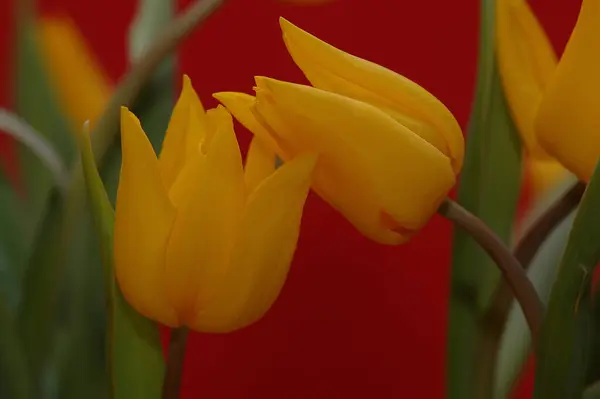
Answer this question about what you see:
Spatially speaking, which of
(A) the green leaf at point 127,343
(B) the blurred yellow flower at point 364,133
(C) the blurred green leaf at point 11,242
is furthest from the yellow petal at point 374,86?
(C) the blurred green leaf at point 11,242

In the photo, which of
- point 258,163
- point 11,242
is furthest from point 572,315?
point 11,242

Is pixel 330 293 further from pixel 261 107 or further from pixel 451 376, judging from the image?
pixel 261 107

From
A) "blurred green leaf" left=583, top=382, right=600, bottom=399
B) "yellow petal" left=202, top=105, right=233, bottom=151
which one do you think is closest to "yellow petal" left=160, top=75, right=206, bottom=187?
"yellow petal" left=202, top=105, right=233, bottom=151

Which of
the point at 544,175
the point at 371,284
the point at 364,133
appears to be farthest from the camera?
the point at 371,284

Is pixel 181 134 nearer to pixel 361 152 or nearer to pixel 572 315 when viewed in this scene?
pixel 361 152

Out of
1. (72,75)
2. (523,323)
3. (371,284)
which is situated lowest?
(371,284)

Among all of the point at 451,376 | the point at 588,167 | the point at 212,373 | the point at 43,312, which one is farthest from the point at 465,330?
the point at 212,373
